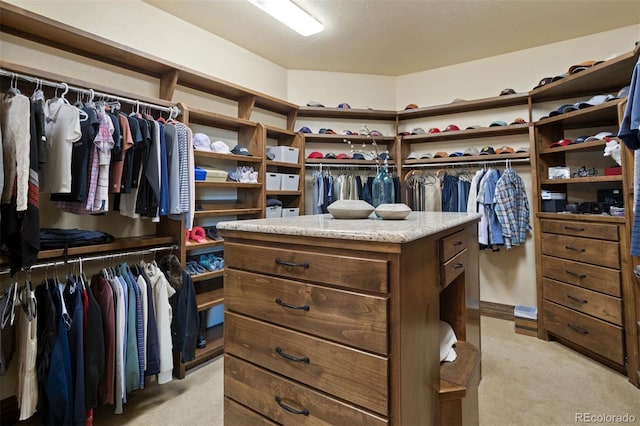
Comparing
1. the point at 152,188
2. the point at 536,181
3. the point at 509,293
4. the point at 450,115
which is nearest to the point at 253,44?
the point at 152,188

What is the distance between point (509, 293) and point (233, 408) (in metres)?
3.21

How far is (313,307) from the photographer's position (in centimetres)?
102

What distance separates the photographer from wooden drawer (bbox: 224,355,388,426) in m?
0.95

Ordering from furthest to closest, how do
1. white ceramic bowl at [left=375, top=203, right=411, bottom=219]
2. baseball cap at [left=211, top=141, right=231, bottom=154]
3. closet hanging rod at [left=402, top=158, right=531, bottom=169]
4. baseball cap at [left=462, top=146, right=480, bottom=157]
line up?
1. baseball cap at [left=462, top=146, right=480, bottom=157]
2. closet hanging rod at [left=402, top=158, right=531, bottom=169]
3. baseball cap at [left=211, top=141, right=231, bottom=154]
4. white ceramic bowl at [left=375, top=203, right=411, bottom=219]

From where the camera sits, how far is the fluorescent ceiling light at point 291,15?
2.46 meters

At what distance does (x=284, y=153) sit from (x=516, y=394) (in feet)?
8.86

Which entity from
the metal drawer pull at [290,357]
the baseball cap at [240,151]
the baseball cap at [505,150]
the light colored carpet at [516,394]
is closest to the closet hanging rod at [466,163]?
the baseball cap at [505,150]

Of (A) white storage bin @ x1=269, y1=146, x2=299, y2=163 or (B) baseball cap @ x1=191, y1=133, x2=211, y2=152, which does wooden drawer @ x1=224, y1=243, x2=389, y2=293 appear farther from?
(A) white storage bin @ x1=269, y1=146, x2=299, y2=163

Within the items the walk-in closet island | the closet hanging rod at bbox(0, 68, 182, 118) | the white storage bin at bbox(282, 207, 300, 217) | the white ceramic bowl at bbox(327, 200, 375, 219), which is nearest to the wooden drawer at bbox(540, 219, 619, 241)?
the walk-in closet island

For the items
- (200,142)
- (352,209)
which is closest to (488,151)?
(352,209)

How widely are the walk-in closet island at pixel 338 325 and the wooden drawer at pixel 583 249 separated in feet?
5.61

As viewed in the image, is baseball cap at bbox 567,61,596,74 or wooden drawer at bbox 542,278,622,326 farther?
baseball cap at bbox 567,61,596,74

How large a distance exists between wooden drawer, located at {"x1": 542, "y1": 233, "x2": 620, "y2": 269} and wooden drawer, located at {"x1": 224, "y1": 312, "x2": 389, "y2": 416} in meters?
2.32

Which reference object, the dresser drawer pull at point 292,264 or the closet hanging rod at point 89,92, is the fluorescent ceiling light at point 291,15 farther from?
the dresser drawer pull at point 292,264
